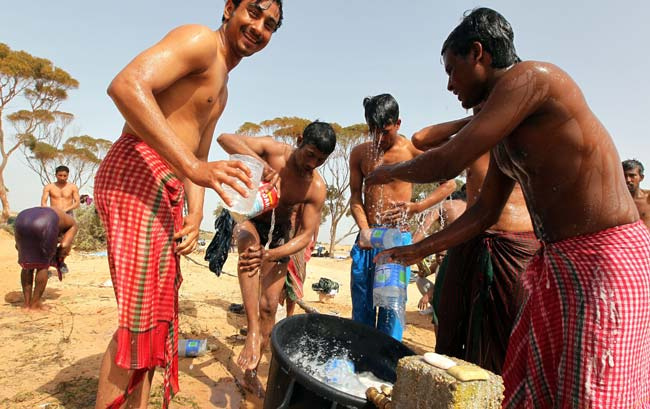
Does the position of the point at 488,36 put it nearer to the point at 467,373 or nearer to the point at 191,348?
the point at 467,373

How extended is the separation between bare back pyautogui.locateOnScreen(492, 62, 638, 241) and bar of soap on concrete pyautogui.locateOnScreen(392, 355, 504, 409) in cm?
81

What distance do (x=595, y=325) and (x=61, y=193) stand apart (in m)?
10.4

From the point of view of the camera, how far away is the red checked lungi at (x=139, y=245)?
5.46 feet

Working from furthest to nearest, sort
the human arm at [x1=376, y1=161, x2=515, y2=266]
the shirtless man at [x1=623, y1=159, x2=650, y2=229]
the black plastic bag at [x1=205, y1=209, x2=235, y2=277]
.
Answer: the shirtless man at [x1=623, y1=159, x2=650, y2=229]
the black plastic bag at [x1=205, y1=209, x2=235, y2=277]
the human arm at [x1=376, y1=161, x2=515, y2=266]

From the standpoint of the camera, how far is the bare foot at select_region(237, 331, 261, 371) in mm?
2861

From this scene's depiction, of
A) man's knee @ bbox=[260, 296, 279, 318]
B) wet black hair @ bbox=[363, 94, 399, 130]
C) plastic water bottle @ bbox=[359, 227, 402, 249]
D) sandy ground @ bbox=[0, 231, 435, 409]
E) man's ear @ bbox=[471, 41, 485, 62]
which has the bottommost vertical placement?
sandy ground @ bbox=[0, 231, 435, 409]

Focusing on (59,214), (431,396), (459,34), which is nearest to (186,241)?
(431,396)

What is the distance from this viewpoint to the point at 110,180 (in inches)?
68.4

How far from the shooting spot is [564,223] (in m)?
1.54

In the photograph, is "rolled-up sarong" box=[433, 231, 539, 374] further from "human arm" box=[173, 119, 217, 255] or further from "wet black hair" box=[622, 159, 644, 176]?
"wet black hair" box=[622, 159, 644, 176]

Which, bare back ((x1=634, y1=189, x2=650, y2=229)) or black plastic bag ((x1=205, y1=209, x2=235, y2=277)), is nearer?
black plastic bag ((x1=205, y1=209, x2=235, y2=277))

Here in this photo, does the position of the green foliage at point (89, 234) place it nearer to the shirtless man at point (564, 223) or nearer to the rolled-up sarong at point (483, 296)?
the rolled-up sarong at point (483, 296)

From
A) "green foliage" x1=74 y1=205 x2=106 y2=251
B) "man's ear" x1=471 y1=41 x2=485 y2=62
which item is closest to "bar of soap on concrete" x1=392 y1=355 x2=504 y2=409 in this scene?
"man's ear" x1=471 y1=41 x2=485 y2=62

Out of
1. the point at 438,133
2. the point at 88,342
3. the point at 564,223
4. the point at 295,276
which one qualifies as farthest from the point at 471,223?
the point at 88,342
